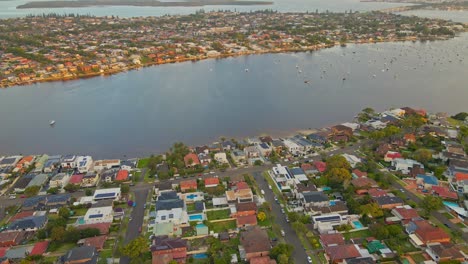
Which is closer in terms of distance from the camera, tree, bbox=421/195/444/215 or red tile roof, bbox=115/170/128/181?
tree, bbox=421/195/444/215

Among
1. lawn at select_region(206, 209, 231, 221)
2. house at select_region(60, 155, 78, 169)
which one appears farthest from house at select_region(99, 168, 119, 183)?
lawn at select_region(206, 209, 231, 221)

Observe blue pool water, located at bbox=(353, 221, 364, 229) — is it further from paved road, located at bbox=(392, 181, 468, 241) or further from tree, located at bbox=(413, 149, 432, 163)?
tree, located at bbox=(413, 149, 432, 163)

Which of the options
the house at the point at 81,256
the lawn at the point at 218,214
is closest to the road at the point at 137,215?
the house at the point at 81,256

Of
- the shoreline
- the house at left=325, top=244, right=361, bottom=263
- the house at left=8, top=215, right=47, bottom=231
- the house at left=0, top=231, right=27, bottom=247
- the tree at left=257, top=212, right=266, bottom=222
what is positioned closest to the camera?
the house at left=325, top=244, right=361, bottom=263

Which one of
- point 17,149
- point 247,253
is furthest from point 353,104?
point 17,149

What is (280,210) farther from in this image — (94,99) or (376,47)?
(376,47)

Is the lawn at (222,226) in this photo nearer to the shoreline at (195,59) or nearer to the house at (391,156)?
the house at (391,156)
